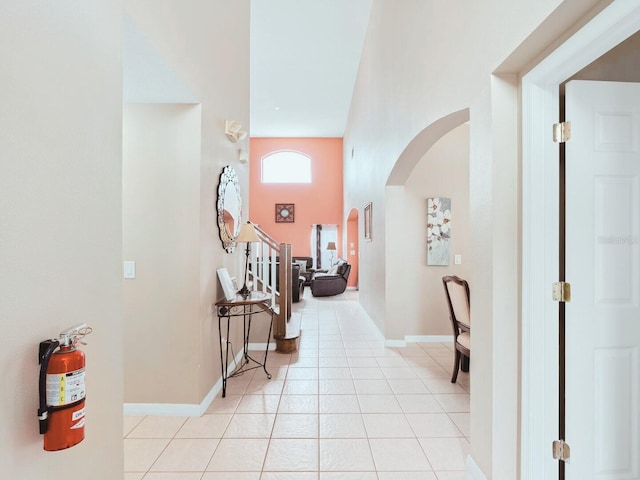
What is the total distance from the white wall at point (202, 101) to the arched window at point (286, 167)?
750 cm

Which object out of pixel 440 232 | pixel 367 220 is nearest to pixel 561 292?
pixel 440 232

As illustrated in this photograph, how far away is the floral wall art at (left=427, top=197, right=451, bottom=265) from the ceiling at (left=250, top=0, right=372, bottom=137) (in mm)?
3440

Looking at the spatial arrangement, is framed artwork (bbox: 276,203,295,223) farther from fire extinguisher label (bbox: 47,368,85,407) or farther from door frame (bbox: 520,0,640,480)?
fire extinguisher label (bbox: 47,368,85,407)

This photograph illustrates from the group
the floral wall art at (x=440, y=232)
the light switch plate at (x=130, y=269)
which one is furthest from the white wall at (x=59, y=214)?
the floral wall art at (x=440, y=232)

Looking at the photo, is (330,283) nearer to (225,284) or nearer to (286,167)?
(286,167)

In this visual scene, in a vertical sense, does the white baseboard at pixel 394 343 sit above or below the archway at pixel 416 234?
below

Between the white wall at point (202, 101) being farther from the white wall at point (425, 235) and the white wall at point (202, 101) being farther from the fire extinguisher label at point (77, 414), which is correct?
the white wall at point (425, 235)

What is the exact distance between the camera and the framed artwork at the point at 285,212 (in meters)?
10.8

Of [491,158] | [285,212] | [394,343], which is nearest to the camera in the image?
[491,158]

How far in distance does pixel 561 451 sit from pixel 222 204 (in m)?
2.85

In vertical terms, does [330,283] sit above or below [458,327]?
below

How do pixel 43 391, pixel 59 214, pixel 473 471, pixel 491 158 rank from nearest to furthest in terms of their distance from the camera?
pixel 43 391 < pixel 59 214 < pixel 491 158 < pixel 473 471

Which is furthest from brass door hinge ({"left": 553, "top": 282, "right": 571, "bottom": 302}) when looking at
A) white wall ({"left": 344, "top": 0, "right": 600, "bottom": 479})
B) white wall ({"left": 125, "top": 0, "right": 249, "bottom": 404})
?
white wall ({"left": 125, "top": 0, "right": 249, "bottom": 404})

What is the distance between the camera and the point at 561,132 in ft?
4.97
